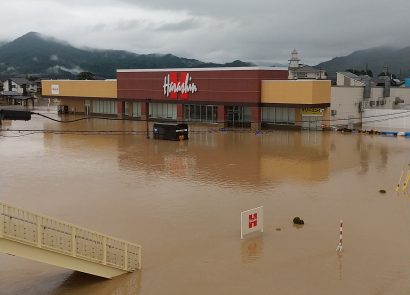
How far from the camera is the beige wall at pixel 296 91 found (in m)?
48.1

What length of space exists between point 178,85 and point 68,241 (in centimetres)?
4610

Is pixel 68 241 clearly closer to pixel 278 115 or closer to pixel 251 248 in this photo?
pixel 251 248

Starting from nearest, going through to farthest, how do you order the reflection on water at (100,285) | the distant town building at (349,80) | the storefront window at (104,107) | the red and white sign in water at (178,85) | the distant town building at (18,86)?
the reflection on water at (100,285), the red and white sign in water at (178,85), the storefront window at (104,107), the distant town building at (349,80), the distant town building at (18,86)

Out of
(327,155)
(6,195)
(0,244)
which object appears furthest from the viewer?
(327,155)

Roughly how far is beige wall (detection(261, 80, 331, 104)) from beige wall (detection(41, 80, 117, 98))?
24932 millimetres

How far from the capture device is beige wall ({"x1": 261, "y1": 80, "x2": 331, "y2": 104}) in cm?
4809

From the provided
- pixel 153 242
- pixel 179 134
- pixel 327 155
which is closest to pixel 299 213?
pixel 153 242

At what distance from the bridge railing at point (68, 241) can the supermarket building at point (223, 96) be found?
118 feet

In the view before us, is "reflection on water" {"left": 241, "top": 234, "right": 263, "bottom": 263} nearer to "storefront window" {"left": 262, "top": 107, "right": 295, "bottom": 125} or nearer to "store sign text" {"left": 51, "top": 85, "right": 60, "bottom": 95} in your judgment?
"storefront window" {"left": 262, "top": 107, "right": 295, "bottom": 125}

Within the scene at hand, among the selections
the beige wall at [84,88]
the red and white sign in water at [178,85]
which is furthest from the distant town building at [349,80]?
the beige wall at [84,88]

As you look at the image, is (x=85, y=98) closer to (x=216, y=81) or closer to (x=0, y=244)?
(x=216, y=81)

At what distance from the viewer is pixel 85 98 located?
70688 mm

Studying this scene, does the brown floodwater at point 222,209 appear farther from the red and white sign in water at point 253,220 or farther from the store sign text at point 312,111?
the store sign text at point 312,111

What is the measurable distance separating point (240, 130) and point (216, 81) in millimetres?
7356
